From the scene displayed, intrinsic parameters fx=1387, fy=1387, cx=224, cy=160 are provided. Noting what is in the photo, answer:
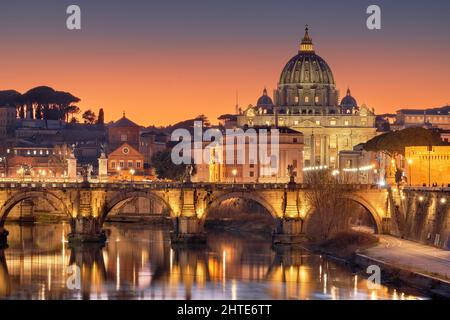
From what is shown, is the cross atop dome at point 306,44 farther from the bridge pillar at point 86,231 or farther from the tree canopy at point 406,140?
the bridge pillar at point 86,231

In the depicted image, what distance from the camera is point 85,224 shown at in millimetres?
80812

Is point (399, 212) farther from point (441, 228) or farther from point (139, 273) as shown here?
point (139, 273)

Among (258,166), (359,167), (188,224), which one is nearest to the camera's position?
(188,224)

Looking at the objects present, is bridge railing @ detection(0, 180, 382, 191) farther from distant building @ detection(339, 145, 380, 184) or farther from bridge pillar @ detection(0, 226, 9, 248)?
distant building @ detection(339, 145, 380, 184)

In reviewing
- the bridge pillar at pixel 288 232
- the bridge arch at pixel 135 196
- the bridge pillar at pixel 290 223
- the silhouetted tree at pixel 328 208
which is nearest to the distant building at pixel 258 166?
the bridge arch at pixel 135 196

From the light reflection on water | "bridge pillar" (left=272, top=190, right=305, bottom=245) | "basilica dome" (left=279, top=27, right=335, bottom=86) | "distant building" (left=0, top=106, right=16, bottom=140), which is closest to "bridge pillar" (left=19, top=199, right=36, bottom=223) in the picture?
the light reflection on water

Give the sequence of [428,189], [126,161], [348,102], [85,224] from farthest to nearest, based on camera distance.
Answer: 1. [348,102]
2. [126,161]
3. [85,224]
4. [428,189]

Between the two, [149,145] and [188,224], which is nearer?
[188,224]

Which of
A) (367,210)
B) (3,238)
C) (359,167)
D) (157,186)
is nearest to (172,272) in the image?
(157,186)

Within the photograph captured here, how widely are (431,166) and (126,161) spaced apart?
51.8 meters

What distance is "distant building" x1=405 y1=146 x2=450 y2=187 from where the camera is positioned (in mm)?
85562

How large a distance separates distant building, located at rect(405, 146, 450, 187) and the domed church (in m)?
86.3

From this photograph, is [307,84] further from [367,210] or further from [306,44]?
[367,210]
